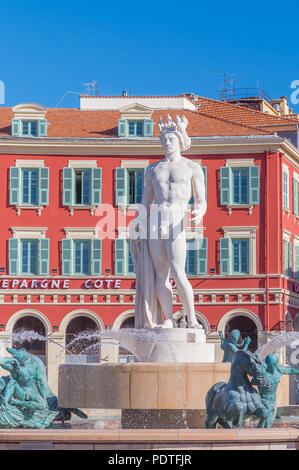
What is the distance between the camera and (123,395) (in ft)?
45.3

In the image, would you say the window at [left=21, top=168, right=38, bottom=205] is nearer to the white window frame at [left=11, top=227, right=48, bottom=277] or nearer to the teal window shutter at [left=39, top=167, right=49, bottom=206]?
the teal window shutter at [left=39, top=167, right=49, bottom=206]

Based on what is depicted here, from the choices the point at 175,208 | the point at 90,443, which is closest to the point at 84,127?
the point at 175,208

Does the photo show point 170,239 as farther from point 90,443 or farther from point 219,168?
point 219,168

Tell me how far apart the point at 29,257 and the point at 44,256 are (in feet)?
2.15

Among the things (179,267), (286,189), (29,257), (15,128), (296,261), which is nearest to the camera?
(179,267)

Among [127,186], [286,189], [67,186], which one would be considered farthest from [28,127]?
[286,189]

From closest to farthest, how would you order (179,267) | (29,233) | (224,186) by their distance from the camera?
(179,267)
(29,233)
(224,186)

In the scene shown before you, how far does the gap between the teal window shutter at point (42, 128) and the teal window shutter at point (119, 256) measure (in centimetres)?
574

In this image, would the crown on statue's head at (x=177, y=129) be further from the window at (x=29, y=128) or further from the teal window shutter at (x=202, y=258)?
the window at (x=29, y=128)

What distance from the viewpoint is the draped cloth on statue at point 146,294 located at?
51.0 ft

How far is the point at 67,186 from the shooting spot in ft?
145

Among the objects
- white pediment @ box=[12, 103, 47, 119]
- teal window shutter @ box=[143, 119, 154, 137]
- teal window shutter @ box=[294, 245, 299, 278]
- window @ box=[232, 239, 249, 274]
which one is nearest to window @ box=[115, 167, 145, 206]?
teal window shutter @ box=[143, 119, 154, 137]

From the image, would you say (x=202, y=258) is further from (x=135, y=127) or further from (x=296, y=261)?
(x=135, y=127)

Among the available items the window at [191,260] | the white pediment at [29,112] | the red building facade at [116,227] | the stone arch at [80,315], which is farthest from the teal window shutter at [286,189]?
the white pediment at [29,112]
